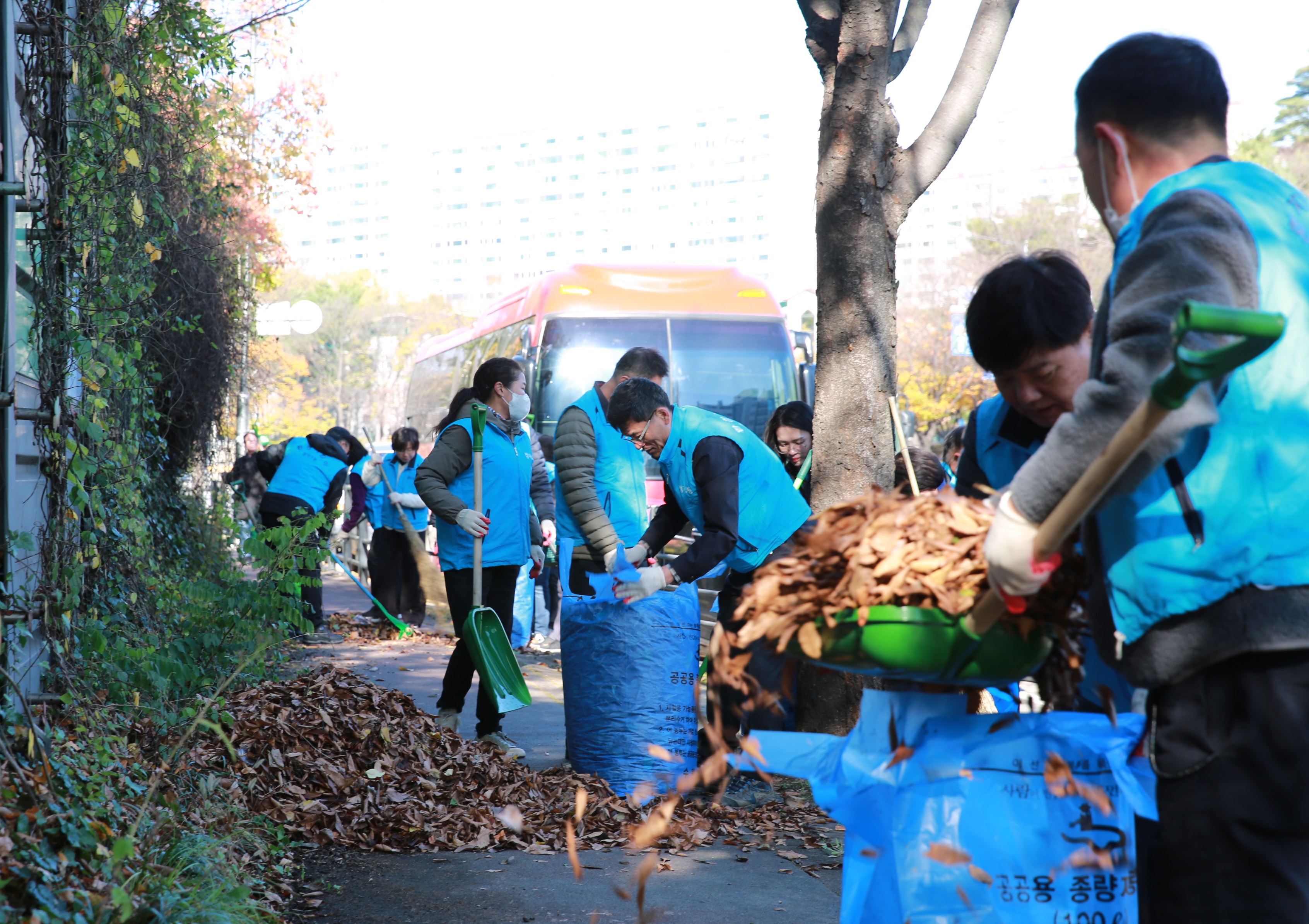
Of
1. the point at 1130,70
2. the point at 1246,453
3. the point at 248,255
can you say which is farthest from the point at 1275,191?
the point at 248,255

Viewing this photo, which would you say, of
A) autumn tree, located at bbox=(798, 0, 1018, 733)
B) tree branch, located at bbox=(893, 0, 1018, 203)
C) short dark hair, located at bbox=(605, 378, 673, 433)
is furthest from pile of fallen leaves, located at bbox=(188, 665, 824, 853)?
tree branch, located at bbox=(893, 0, 1018, 203)

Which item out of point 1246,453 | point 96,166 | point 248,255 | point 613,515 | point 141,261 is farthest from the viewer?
point 248,255

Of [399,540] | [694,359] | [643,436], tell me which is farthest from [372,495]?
[643,436]

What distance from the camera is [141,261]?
236 inches

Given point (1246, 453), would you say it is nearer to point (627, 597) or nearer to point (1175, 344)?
point (1175, 344)

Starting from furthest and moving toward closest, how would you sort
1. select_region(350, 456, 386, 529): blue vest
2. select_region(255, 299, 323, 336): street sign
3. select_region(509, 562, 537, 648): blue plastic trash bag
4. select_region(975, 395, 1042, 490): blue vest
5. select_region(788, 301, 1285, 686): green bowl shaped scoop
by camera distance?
select_region(255, 299, 323, 336): street sign
select_region(350, 456, 386, 529): blue vest
select_region(509, 562, 537, 648): blue plastic trash bag
select_region(975, 395, 1042, 490): blue vest
select_region(788, 301, 1285, 686): green bowl shaped scoop

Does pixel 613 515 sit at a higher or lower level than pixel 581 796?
higher

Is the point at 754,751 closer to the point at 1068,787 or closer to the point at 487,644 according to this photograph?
the point at 1068,787

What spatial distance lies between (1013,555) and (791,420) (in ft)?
16.7

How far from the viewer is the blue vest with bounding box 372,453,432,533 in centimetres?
1153

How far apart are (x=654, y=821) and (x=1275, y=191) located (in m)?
1.58

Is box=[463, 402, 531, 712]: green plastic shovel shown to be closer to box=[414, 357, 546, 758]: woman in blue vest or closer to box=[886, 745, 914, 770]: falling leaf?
box=[414, 357, 546, 758]: woman in blue vest

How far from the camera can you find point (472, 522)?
6223 mm

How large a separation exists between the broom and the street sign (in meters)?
4.90
